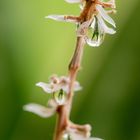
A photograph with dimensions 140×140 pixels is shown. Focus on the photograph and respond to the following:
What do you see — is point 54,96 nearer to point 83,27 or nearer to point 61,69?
point 83,27

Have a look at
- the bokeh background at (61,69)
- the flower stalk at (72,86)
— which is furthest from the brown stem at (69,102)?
the bokeh background at (61,69)

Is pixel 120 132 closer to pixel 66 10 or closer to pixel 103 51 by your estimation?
pixel 103 51

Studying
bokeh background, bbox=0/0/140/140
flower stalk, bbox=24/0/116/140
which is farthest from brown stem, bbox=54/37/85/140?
bokeh background, bbox=0/0/140/140

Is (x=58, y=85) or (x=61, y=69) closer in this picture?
(x=58, y=85)

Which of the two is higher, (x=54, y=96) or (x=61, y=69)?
(x=54, y=96)

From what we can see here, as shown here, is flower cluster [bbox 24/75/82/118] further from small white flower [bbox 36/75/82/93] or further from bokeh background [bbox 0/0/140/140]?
bokeh background [bbox 0/0/140/140]

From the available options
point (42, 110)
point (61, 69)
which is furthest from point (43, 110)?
point (61, 69)
